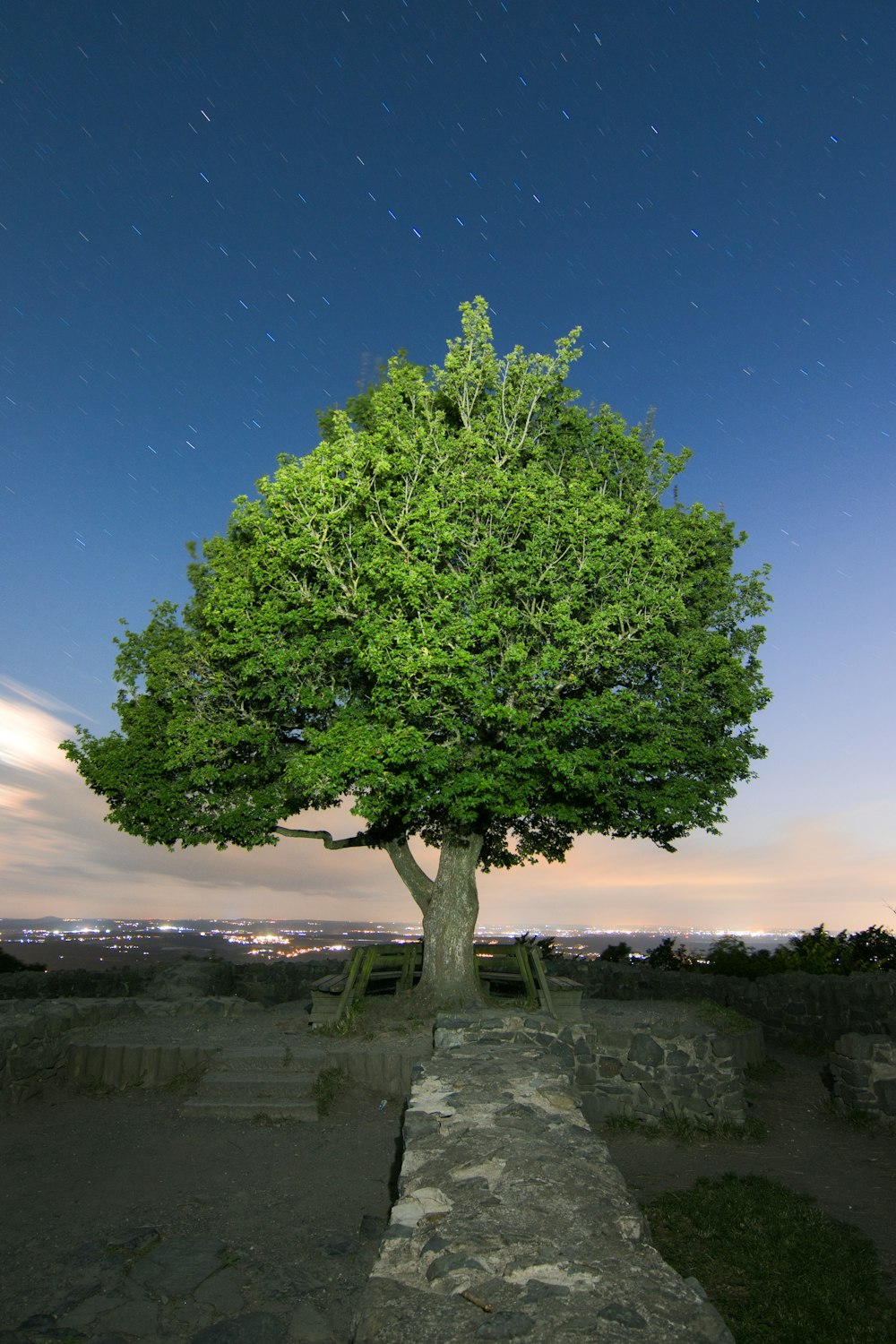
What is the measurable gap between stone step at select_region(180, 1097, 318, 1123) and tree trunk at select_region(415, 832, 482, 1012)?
4782 millimetres

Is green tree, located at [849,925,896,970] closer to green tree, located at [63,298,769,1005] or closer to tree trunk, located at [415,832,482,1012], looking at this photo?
green tree, located at [63,298,769,1005]

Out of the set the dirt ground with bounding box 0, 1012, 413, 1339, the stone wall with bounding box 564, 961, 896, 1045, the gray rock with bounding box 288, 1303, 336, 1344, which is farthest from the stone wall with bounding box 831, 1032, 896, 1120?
the gray rock with bounding box 288, 1303, 336, 1344

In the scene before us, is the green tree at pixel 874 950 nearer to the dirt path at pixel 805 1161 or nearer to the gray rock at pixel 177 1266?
the dirt path at pixel 805 1161

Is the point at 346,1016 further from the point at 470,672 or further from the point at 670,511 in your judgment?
the point at 670,511

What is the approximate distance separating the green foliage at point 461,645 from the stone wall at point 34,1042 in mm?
4830

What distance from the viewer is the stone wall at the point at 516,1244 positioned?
134 inches

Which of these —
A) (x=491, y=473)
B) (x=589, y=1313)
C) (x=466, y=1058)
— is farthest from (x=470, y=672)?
(x=589, y=1313)

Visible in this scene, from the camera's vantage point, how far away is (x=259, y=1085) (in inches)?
438

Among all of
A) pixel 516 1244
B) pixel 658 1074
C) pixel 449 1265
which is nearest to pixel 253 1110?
pixel 658 1074

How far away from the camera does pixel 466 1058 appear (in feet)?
27.9

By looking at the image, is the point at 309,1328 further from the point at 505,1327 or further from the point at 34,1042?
the point at 34,1042

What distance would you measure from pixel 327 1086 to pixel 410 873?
21.9ft

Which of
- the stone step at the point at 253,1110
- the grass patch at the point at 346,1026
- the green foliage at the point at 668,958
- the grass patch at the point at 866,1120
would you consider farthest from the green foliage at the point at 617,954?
the stone step at the point at 253,1110

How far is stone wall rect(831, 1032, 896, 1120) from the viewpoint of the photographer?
11.6 metres
